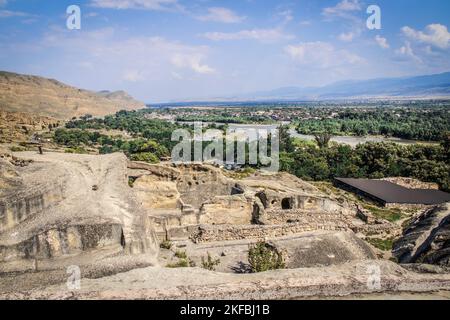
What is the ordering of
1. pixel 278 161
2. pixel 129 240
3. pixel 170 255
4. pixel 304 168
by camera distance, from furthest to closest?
pixel 278 161
pixel 304 168
pixel 170 255
pixel 129 240

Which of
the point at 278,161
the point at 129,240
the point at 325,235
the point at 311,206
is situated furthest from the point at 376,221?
the point at 278,161

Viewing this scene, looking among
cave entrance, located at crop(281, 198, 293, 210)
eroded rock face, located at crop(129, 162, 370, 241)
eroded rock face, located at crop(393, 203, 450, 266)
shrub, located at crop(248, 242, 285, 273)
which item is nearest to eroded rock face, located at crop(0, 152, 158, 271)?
shrub, located at crop(248, 242, 285, 273)

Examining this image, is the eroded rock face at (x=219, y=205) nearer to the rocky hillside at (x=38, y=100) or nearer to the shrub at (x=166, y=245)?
the shrub at (x=166, y=245)

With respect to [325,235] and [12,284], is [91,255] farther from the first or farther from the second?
[325,235]

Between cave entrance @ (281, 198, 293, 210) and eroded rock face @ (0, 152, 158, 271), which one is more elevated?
eroded rock face @ (0, 152, 158, 271)

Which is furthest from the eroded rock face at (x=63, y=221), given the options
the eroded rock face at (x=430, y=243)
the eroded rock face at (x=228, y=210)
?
the eroded rock face at (x=430, y=243)

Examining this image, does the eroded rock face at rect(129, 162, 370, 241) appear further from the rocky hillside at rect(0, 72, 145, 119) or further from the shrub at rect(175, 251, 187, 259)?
the rocky hillside at rect(0, 72, 145, 119)
